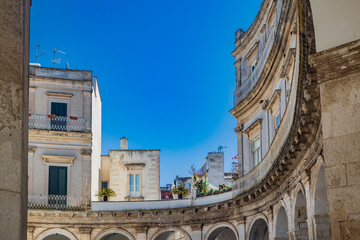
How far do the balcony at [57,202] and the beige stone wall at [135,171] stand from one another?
4.76 m

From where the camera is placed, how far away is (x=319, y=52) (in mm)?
8484

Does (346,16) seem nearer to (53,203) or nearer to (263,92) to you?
(263,92)

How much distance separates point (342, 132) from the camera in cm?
823

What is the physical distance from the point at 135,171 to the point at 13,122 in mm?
31787

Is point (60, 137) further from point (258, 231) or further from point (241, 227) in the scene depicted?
point (258, 231)

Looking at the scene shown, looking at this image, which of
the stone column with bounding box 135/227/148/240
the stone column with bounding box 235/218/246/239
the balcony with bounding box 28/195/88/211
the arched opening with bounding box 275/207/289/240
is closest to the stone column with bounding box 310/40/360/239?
the arched opening with bounding box 275/207/289/240

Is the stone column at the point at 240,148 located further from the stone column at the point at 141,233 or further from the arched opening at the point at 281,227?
the arched opening at the point at 281,227

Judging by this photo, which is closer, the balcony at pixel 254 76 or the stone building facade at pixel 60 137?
the balcony at pixel 254 76

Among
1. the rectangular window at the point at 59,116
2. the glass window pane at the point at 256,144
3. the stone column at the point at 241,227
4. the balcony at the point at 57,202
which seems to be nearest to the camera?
the glass window pane at the point at 256,144

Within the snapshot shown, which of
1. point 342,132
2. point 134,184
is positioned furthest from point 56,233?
point 342,132

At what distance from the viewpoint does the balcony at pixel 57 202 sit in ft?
102

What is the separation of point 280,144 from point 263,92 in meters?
8.52

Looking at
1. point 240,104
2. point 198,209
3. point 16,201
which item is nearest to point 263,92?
point 240,104

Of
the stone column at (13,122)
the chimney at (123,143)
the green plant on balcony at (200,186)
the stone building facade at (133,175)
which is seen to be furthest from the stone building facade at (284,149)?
the chimney at (123,143)
